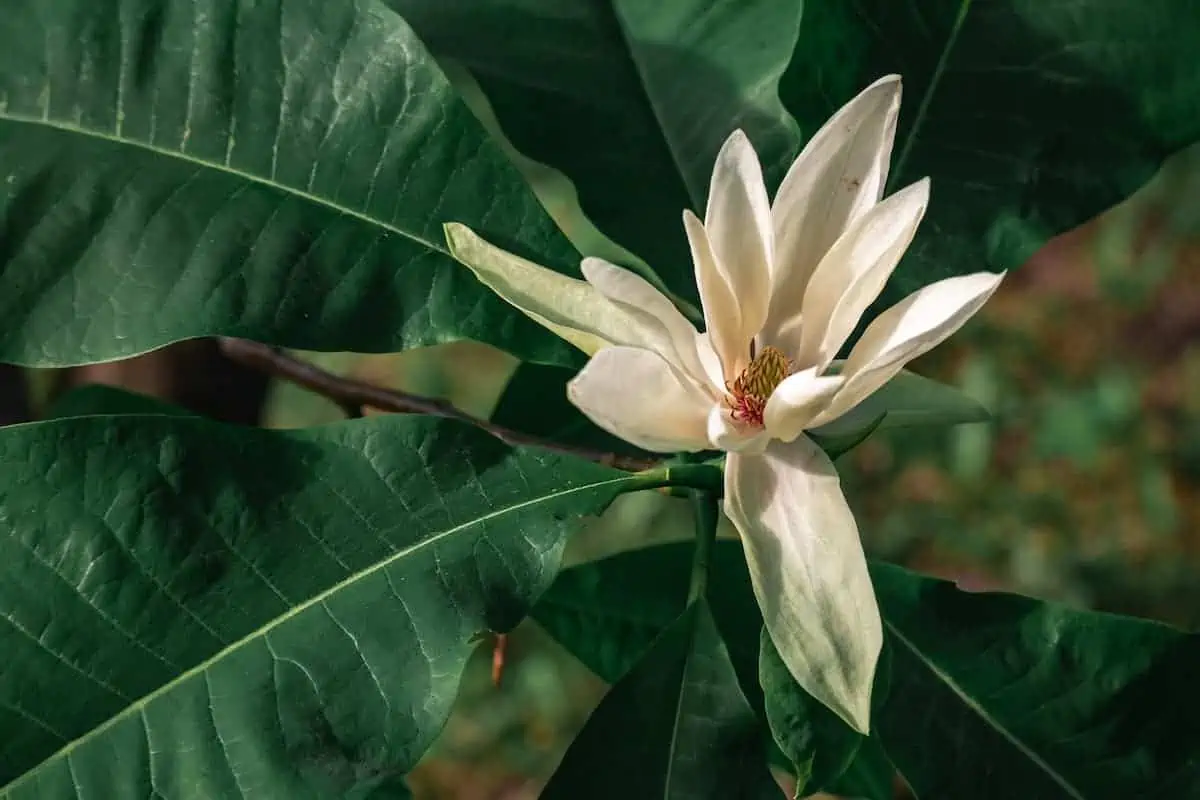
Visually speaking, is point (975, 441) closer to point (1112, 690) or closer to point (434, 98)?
point (1112, 690)

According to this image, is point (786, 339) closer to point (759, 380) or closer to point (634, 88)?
point (759, 380)

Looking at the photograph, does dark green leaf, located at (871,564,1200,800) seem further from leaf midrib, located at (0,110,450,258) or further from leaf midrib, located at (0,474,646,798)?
leaf midrib, located at (0,110,450,258)

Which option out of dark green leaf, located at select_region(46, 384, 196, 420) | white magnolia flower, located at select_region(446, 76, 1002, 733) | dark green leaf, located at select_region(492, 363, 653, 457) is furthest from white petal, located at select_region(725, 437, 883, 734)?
dark green leaf, located at select_region(46, 384, 196, 420)

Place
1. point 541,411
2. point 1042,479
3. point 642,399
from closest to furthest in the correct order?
1. point 642,399
2. point 541,411
3. point 1042,479

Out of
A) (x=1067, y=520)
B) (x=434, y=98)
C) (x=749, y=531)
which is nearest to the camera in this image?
(x=749, y=531)

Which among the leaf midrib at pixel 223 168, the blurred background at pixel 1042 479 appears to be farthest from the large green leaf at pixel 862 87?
the blurred background at pixel 1042 479

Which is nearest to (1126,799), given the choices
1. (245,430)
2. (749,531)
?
(749,531)

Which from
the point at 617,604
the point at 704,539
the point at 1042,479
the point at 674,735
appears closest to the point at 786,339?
the point at 704,539
